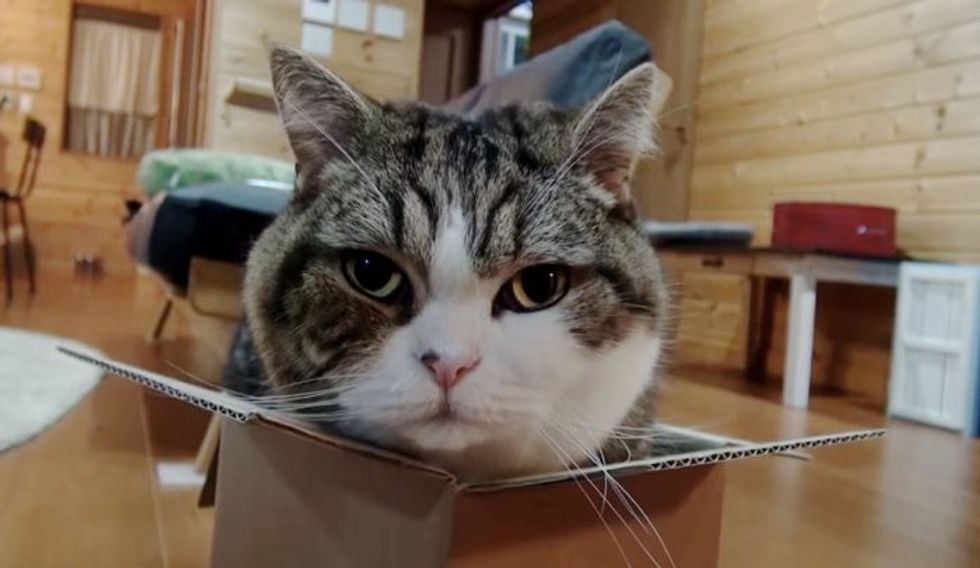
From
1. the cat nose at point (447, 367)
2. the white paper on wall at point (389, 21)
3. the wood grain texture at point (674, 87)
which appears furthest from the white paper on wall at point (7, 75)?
the cat nose at point (447, 367)

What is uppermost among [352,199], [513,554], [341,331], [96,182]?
[96,182]

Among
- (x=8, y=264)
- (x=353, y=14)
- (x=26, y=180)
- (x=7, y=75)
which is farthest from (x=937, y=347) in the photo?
(x=7, y=75)

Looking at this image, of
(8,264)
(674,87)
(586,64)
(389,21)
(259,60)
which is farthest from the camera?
(8,264)

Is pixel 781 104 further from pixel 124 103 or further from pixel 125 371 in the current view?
pixel 124 103

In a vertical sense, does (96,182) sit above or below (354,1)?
below

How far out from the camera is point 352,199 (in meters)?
0.69

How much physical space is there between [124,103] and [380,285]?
7.58 metres

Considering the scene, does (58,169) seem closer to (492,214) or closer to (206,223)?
(206,223)

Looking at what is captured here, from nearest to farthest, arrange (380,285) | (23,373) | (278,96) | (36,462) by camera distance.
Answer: (380,285), (278,96), (36,462), (23,373)

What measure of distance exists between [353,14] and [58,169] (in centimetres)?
456

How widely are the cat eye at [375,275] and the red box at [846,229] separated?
2.37m

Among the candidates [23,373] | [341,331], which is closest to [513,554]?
[341,331]

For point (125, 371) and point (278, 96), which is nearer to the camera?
point (125, 371)

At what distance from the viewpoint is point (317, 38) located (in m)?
3.62
